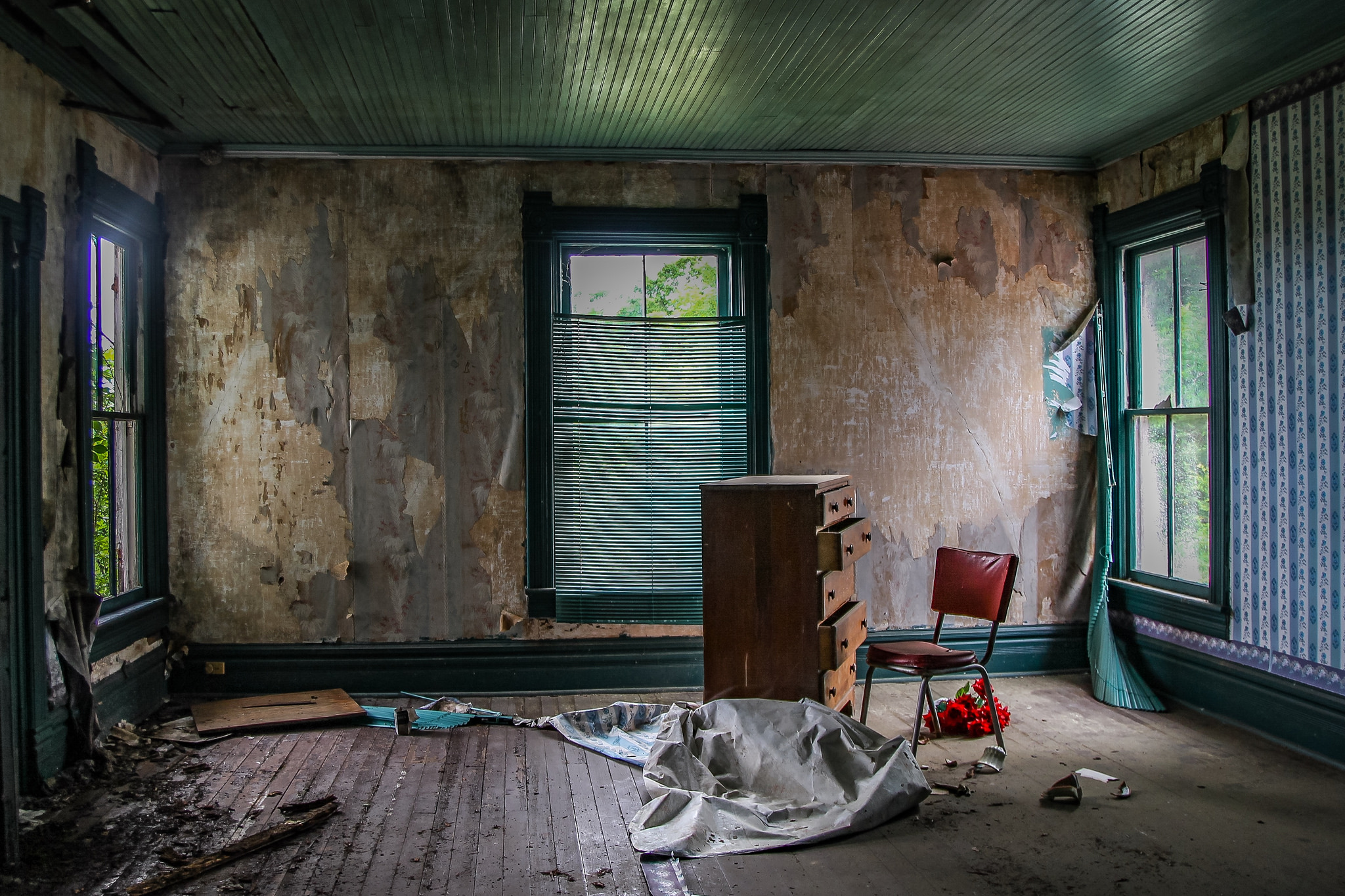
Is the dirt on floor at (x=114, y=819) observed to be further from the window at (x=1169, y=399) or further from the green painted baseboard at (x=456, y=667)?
the window at (x=1169, y=399)

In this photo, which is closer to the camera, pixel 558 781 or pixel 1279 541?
pixel 558 781

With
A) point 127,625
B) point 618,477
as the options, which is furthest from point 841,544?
point 127,625

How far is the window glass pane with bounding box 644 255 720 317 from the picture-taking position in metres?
5.03

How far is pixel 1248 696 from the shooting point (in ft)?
13.6

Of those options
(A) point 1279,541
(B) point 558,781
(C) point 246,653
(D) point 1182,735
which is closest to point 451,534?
(C) point 246,653

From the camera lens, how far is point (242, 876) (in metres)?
2.74

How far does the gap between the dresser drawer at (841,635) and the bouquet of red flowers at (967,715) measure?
516mm

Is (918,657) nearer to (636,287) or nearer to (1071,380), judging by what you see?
(1071,380)

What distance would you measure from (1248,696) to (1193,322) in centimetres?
191

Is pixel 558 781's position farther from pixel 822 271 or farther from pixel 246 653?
pixel 822 271

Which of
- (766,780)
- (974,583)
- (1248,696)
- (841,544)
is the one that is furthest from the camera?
(1248,696)

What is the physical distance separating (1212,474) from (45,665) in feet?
17.8

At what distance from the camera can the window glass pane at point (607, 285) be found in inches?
197

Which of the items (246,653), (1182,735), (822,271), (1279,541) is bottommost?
(1182,735)
